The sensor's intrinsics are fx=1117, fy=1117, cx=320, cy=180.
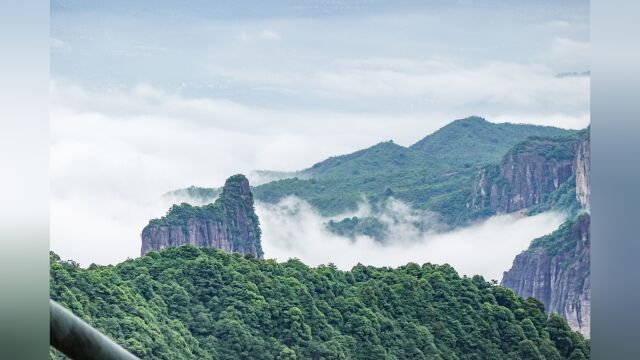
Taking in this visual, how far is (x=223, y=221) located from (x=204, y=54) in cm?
138

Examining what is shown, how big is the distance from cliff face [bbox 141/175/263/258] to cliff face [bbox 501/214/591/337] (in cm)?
211

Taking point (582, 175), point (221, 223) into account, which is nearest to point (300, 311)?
point (221, 223)

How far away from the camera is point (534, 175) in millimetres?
9656

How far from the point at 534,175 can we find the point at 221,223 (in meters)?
2.73

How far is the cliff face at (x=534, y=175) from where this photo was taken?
957cm

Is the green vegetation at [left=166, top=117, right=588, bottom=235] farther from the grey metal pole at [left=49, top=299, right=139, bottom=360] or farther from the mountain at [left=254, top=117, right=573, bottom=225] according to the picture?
the grey metal pole at [left=49, top=299, right=139, bottom=360]

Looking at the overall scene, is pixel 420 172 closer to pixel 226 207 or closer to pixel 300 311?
pixel 226 207

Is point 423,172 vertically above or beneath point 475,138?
beneath

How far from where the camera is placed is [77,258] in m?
8.00

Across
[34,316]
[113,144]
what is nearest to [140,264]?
[113,144]

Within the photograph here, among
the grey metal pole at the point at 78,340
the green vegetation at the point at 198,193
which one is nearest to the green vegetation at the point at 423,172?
the green vegetation at the point at 198,193

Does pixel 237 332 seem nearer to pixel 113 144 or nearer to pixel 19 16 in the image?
pixel 113 144

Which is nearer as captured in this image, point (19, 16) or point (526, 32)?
point (19, 16)

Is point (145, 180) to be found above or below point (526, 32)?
below
